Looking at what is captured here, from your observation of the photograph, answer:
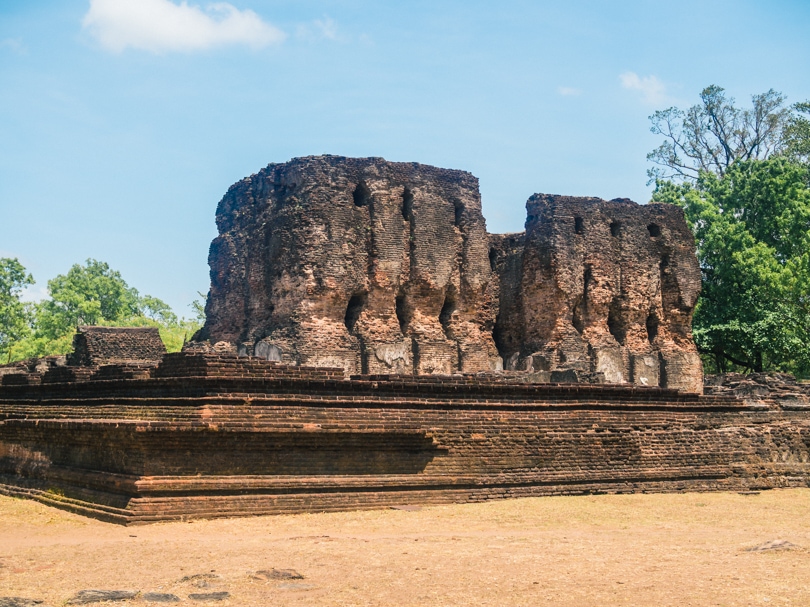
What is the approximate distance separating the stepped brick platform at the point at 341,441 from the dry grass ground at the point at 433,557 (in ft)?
1.49

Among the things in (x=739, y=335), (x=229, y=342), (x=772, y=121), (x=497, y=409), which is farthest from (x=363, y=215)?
(x=772, y=121)

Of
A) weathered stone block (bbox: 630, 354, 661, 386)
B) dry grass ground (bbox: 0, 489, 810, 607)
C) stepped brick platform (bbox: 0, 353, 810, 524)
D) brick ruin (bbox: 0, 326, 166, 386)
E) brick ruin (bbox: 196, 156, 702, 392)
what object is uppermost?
brick ruin (bbox: 196, 156, 702, 392)

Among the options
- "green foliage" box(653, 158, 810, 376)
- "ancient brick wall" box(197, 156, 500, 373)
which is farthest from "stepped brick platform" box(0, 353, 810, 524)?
"green foliage" box(653, 158, 810, 376)

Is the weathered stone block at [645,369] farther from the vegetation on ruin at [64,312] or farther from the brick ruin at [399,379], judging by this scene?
the vegetation on ruin at [64,312]

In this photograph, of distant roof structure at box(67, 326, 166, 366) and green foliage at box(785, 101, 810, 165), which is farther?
green foliage at box(785, 101, 810, 165)

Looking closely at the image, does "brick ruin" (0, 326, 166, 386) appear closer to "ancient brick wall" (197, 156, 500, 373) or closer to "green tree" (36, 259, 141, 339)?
"ancient brick wall" (197, 156, 500, 373)

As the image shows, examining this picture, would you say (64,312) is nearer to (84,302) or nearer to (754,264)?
(84,302)

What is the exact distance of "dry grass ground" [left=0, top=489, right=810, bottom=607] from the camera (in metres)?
6.81

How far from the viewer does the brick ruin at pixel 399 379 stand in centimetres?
1119

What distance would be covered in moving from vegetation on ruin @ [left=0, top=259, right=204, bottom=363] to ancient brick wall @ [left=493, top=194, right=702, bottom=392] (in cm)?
2292

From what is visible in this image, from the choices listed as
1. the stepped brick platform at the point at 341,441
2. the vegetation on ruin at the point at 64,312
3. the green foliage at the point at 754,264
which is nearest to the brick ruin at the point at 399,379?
the stepped brick platform at the point at 341,441

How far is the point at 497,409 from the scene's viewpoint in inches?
525

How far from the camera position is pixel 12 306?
4850cm

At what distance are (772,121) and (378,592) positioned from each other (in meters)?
36.5
